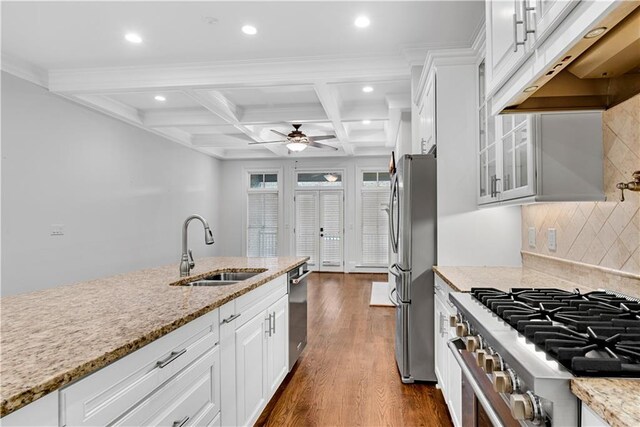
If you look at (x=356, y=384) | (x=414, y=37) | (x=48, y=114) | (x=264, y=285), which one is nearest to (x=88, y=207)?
(x=48, y=114)

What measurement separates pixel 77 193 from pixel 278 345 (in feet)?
11.7

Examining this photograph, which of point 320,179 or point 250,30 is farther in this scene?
point 320,179

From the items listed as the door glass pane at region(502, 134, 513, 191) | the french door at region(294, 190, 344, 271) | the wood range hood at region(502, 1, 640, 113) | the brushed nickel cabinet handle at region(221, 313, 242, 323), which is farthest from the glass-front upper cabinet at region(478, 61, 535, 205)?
the french door at region(294, 190, 344, 271)

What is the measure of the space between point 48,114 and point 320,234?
18.4ft

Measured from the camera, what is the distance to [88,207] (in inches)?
187

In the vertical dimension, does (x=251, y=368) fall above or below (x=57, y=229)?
below

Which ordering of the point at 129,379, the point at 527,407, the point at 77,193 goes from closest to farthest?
the point at 527,407 → the point at 129,379 → the point at 77,193

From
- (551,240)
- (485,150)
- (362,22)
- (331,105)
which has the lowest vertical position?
(551,240)

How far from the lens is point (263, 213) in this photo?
349 inches

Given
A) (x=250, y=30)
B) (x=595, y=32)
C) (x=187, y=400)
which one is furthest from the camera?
(x=250, y=30)

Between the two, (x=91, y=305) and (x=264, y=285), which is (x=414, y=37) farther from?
(x=91, y=305)

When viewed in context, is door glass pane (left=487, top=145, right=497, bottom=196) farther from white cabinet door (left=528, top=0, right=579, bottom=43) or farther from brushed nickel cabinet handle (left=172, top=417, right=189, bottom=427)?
brushed nickel cabinet handle (left=172, top=417, right=189, bottom=427)

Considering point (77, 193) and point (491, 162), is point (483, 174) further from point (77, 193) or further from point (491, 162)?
point (77, 193)

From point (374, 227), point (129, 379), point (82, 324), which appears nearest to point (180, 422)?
point (129, 379)
